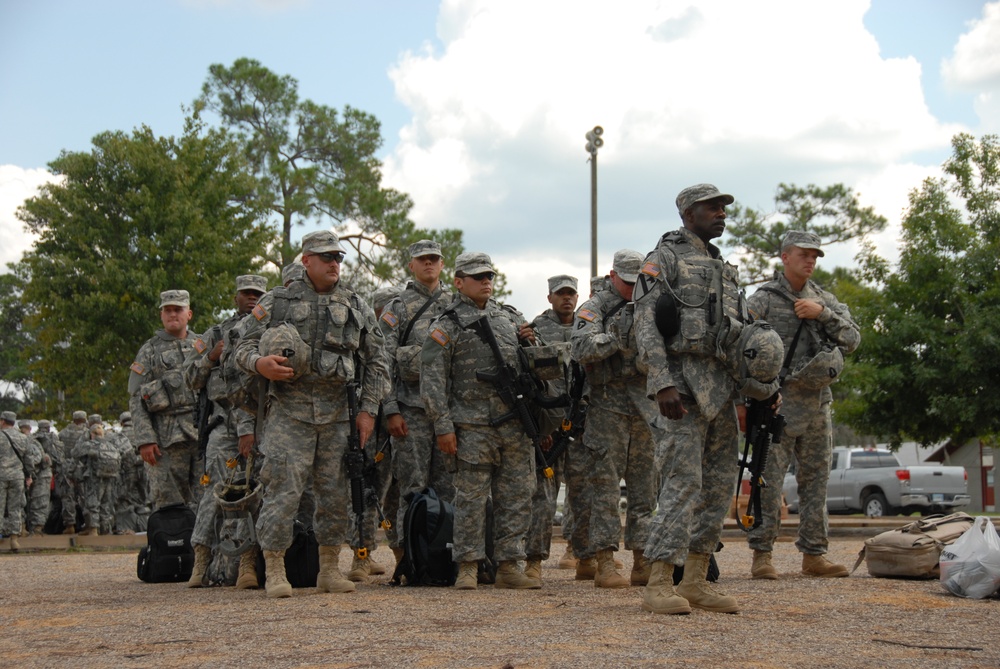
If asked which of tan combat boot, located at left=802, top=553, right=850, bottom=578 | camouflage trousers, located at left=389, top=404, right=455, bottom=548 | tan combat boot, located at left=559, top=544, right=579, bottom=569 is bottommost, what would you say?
tan combat boot, located at left=559, top=544, right=579, bottom=569

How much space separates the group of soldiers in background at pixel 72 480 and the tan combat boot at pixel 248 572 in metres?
11.7

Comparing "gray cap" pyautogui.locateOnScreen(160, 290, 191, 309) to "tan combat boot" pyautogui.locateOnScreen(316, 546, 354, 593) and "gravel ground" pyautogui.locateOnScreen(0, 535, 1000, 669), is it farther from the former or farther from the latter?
"tan combat boot" pyautogui.locateOnScreen(316, 546, 354, 593)

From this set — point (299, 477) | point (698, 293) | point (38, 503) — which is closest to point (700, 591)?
point (698, 293)

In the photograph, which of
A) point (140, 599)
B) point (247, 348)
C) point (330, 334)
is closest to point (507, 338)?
point (330, 334)

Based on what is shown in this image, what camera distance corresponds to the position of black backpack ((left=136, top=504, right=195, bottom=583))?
1010 centimetres

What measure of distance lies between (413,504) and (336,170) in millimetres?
32097

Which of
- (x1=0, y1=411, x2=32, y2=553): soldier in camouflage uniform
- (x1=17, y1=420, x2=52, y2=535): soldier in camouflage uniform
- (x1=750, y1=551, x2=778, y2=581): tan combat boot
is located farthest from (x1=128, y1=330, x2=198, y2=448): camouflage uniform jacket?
(x1=17, y1=420, x2=52, y2=535): soldier in camouflage uniform

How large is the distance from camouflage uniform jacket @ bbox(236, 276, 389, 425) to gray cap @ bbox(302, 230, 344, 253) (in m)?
0.27

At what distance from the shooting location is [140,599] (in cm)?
830

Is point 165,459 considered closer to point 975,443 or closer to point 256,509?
point 256,509

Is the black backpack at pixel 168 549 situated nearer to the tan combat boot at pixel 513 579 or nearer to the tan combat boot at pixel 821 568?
the tan combat boot at pixel 513 579

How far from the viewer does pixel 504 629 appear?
6047mm

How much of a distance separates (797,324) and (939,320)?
17.8 m

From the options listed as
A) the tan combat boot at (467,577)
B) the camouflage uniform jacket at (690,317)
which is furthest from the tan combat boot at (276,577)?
the camouflage uniform jacket at (690,317)
